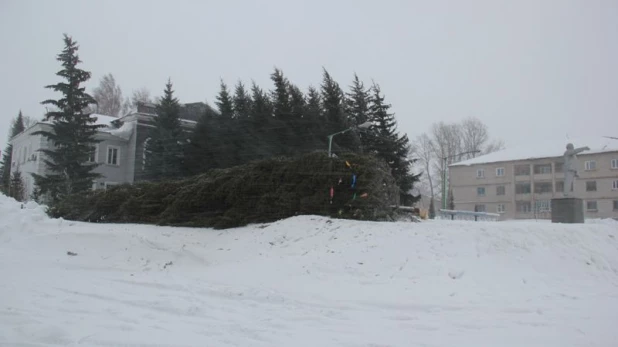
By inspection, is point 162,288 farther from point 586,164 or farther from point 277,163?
point 586,164

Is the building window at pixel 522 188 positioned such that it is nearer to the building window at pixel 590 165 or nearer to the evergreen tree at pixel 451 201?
the building window at pixel 590 165

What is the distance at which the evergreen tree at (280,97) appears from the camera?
31.5m

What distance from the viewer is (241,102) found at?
117 ft

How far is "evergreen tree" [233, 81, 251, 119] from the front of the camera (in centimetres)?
3413

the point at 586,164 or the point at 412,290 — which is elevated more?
the point at 586,164

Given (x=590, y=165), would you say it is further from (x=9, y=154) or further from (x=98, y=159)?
(x=9, y=154)

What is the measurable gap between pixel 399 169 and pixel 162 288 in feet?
89.8

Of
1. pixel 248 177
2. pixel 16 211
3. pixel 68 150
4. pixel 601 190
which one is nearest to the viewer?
pixel 16 211

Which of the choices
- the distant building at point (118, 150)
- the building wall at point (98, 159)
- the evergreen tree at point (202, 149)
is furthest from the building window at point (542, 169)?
the building wall at point (98, 159)

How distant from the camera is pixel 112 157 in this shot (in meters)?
37.4

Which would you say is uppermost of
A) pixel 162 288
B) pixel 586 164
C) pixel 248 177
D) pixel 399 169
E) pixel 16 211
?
pixel 586 164

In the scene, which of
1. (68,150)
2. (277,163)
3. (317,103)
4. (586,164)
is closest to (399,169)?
(317,103)

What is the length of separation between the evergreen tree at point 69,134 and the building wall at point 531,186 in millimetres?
43349

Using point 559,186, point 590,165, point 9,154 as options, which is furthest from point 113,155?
point 590,165
